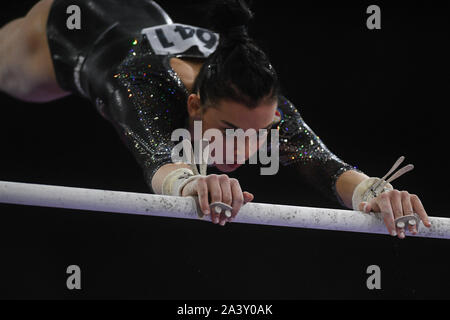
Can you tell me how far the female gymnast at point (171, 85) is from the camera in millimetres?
1145

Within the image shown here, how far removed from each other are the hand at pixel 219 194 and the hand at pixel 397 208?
30 centimetres

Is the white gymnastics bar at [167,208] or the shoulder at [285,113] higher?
the shoulder at [285,113]

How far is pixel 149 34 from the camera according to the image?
1.60 m

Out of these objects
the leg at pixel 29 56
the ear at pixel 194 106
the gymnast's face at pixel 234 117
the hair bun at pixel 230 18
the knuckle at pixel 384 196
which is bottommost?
the knuckle at pixel 384 196

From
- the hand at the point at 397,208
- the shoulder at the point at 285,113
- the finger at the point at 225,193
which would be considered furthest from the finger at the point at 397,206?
the shoulder at the point at 285,113

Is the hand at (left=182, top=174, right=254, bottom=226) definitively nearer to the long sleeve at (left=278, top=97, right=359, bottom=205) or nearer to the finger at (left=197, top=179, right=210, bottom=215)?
the finger at (left=197, top=179, right=210, bottom=215)

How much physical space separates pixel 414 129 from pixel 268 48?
2.12ft

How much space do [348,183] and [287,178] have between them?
0.91m

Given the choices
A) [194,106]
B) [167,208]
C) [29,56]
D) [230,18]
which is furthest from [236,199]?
[29,56]

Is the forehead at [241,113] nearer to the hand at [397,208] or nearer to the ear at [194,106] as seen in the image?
the ear at [194,106]

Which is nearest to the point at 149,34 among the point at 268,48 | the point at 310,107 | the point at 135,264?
the point at 268,48

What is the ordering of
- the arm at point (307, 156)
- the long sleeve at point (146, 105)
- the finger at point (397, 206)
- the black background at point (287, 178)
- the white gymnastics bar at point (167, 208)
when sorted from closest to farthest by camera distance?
the white gymnastics bar at point (167, 208), the finger at point (397, 206), the long sleeve at point (146, 105), the arm at point (307, 156), the black background at point (287, 178)

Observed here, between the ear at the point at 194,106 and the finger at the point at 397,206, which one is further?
the ear at the point at 194,106

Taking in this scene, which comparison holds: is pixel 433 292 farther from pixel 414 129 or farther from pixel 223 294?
pixel 223 294
